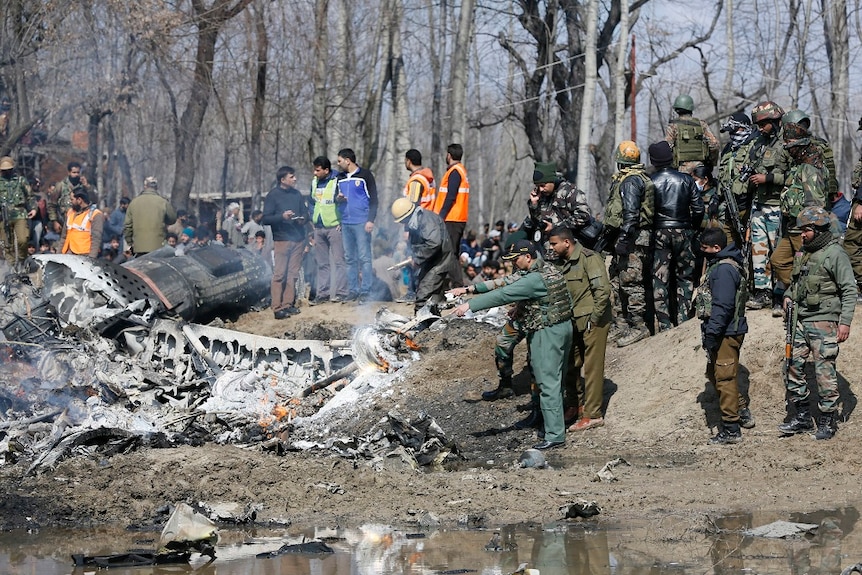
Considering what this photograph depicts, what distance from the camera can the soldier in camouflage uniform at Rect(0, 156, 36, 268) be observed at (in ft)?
56.5

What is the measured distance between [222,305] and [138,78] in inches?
427

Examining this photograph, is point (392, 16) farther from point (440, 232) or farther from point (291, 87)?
point (440, 232)

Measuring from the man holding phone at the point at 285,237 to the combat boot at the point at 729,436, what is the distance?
23.4 ft

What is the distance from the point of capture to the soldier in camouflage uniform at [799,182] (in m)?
10.4

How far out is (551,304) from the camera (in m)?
10.0

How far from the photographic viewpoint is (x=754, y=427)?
10266mm

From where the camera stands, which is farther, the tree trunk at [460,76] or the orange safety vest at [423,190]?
the tree trunk at [460,76]

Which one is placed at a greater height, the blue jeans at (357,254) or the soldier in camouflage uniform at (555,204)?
the soldier in camouflage uniform at (555,204)

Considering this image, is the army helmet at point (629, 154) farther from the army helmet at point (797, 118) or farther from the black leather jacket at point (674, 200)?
the army helmet at point (797, 118)

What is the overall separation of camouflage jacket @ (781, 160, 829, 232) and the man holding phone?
7.00 m

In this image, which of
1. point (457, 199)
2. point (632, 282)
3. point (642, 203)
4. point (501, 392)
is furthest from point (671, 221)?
point (457, 199)

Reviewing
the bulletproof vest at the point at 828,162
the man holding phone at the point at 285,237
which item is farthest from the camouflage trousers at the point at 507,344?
the man holding phone at the point at 285,237

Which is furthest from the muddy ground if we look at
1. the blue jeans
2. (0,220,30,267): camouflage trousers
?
(0,220,30,267): camouflage trousers

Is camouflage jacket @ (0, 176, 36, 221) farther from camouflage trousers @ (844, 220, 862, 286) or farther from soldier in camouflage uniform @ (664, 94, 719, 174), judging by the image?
camouflage trousers @ (844, 220, 862, 286)
